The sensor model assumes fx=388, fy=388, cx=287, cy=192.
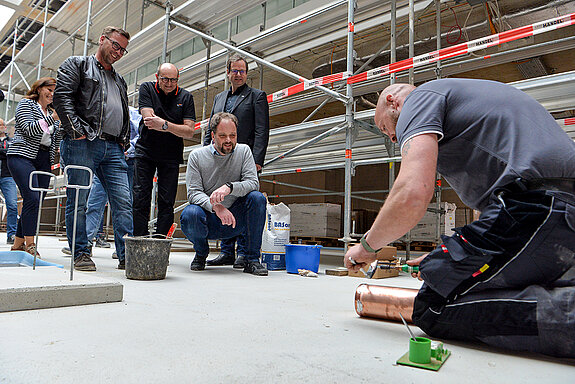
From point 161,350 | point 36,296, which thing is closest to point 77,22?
point 36,296

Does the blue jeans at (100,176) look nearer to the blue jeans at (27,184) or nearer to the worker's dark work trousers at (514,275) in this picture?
the blue jeans at (27,184)

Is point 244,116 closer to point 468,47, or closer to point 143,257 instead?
point 143,257

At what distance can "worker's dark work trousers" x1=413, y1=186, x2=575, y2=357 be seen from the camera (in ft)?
3.25

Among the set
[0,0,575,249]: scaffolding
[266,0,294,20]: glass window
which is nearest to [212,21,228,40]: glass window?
[0,0,575,249]: scaffolding

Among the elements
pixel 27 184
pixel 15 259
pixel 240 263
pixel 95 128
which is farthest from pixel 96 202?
pixel 240 263

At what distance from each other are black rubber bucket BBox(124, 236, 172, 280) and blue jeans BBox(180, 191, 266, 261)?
1.38ft

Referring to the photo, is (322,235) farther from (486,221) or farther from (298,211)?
(486,221)

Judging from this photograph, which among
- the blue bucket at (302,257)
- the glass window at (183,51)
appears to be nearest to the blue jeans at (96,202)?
the blue bucket at (302,257)

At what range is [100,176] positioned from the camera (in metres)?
2.71

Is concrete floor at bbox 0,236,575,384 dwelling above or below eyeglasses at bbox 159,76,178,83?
below

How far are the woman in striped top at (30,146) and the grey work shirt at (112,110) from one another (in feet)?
2.34

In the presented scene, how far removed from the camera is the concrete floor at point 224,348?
0.83 m

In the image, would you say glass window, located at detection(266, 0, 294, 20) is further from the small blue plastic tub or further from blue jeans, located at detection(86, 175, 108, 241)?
the small blue plastic tub

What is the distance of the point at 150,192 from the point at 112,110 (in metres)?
0.64
